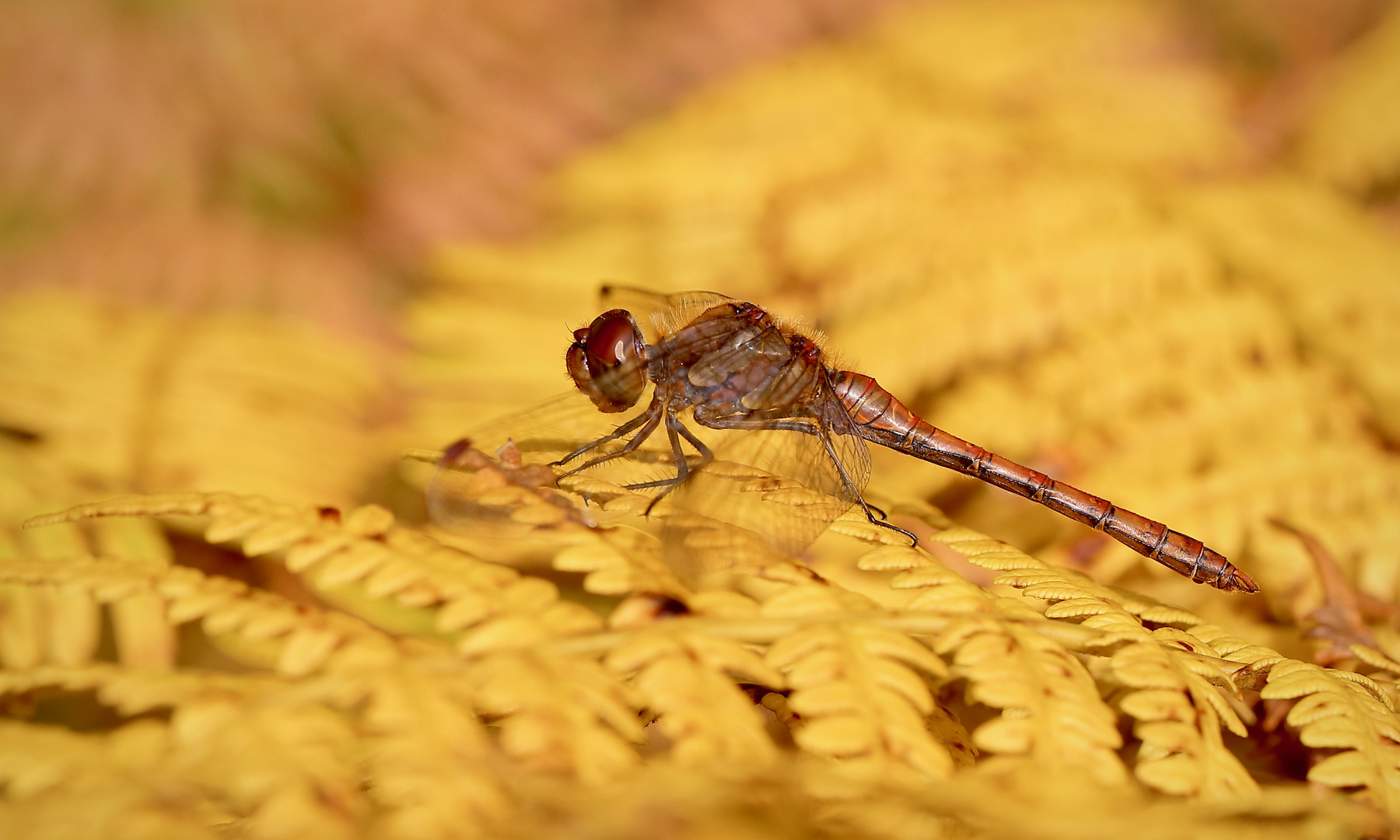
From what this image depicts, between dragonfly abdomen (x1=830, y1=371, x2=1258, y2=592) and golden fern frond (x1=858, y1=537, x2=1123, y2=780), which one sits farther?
dragonfly abdomen (x1=830, y1=371, x2=1258, y2=592)

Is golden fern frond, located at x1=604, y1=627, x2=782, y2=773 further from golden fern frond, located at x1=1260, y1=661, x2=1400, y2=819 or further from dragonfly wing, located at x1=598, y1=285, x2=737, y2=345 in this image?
dragonfly wing, located at x1=598, y1=285, x2=737, y2=345

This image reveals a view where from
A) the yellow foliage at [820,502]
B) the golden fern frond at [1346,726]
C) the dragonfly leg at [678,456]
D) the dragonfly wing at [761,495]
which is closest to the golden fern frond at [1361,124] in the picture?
the yellow foliage at [820,502]

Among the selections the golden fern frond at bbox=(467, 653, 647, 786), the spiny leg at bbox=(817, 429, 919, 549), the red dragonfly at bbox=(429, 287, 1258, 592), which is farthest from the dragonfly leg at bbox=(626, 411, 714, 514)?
the golden fern frond at bbox=(467, 653, 647, 786)

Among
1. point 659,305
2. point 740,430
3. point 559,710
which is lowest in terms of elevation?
point 559,710

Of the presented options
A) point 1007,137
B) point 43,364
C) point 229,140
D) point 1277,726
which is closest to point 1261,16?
point 1007,137

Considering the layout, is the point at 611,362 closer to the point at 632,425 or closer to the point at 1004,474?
the point at 632,425

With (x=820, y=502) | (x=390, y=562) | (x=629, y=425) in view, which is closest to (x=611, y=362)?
(x=629, y=425)

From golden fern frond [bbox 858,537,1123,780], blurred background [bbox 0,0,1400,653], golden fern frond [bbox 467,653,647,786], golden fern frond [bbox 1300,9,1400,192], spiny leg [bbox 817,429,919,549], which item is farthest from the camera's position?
golden fern frond [bbox 1300,9,1400,192]
